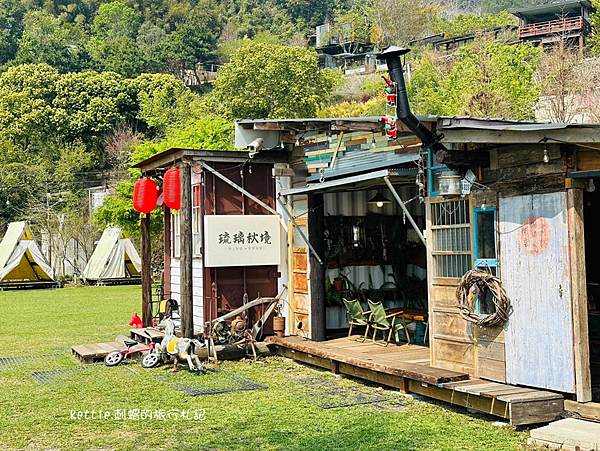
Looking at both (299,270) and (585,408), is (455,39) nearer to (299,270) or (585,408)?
(299,270)

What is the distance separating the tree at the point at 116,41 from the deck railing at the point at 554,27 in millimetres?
28153

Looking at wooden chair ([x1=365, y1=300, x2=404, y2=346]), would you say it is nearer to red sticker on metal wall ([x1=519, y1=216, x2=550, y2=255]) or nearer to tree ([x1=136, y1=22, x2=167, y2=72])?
red sticker on metal wall ([x1=519, y1=216, x2=550, y2=255])

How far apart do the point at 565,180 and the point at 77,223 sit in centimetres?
2877

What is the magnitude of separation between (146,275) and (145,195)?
2003 mm

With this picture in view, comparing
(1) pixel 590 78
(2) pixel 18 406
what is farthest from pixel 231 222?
(1) pixel 590 78

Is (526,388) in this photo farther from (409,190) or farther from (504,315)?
(409,190)

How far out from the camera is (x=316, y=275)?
10219 mm

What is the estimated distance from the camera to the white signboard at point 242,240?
10422 mm

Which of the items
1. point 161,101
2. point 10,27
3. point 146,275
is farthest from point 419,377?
point 10,27

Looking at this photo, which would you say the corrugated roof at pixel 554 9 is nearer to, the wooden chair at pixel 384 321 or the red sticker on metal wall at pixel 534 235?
the wooden chair at pixel 384 321

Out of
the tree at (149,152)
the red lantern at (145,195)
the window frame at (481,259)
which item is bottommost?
the window frame at (481,259)

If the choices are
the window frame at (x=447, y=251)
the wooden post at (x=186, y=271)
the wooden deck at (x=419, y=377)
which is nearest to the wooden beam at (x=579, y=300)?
the wooden deck at (x=419, y=377)

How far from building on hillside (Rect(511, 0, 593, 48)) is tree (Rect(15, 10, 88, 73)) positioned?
31.8 metres

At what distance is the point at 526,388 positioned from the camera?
21.6 ft
